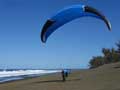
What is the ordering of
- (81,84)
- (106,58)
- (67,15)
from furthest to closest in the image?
1. (106,58)
2. (81,84)
3. (67,15)

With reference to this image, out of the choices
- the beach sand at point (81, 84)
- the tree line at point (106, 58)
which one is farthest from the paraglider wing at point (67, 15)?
the tree line at point (106, 58)

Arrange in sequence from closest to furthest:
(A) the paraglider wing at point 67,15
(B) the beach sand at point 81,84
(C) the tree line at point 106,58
Result: 1. (B) the beach sand at point 81,84
2. (A) the paraglider wing at point 67,15
3. (C) the tree line at point 106,58

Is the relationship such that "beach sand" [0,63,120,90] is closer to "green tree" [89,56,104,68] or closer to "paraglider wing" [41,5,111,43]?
"paraglider wing" [41,5,111,43]

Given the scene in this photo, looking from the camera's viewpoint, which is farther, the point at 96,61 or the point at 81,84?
the point at 96,61

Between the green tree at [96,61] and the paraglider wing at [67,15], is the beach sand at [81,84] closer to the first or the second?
the paraglider wing at [67,15]

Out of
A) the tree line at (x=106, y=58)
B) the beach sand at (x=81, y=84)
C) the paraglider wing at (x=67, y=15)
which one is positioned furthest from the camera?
the tree line at (x=106, y=58)

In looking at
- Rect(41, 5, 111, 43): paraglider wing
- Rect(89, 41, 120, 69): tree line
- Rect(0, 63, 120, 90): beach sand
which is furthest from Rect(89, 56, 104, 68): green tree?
Rect(41, 5, 111, 43): paraglider wing

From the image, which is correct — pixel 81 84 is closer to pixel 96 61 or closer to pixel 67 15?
pixel 67 15

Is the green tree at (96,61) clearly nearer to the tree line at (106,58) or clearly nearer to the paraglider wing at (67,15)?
the tree line at (106,58)

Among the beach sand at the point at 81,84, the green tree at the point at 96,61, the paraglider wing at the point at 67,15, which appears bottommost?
the beach sand at the point at 81,84

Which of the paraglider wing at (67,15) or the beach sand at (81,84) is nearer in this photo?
the beach sand at (81,84)

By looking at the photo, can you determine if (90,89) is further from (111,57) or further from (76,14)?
(111,57)

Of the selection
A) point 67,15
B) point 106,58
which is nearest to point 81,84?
point 67,15

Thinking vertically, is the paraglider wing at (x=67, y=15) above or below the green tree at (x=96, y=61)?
below
